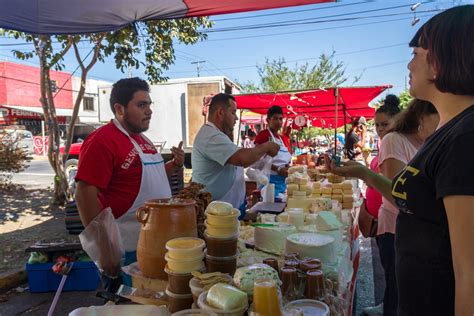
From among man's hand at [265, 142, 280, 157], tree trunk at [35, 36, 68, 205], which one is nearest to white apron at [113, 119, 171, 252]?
man's hand at [265, 142, 280, 157]

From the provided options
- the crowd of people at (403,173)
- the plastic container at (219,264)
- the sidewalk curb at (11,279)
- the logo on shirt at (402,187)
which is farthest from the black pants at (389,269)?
the sidewalk curb at (11,279)

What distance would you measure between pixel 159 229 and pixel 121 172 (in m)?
0.81

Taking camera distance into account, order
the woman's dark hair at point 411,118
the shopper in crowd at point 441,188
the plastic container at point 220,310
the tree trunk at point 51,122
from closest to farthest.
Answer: the shopper in crowd at point 441,188 → the plastic container at point 220,310 → the woman's dark hair at point 411,118 → the tree trunk at point 51,122

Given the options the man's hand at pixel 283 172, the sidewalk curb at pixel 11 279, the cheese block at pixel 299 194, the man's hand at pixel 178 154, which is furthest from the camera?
the man's hand at pixel 283 172

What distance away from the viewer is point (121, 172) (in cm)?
203

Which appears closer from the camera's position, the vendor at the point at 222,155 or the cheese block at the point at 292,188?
the vendor at the point at 222,155

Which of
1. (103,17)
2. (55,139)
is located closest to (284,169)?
(103,17)

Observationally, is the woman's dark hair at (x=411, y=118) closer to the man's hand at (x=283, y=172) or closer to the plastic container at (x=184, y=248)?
the plastic container at (x=184, y=248)

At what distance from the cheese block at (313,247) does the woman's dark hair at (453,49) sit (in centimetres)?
86

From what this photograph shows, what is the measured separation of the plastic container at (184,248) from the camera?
47.4 inches

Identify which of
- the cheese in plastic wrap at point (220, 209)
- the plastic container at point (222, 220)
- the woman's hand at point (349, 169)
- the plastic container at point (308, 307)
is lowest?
the plastic container at point (308, 307)

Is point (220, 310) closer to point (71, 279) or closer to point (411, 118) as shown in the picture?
point (411, 118)

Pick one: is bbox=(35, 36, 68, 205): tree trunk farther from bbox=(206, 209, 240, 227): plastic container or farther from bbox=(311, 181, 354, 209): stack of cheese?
Answer: bbox=(206, 209, 240, 227): plastic container

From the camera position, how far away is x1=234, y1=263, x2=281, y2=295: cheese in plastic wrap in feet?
3.65
